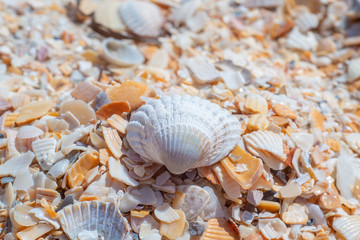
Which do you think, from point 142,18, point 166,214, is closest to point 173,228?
point 166,214

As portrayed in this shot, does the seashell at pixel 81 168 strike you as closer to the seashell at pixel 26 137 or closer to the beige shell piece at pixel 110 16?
the seashell at pixel 26 137

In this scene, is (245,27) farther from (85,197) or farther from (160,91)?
(85,197)

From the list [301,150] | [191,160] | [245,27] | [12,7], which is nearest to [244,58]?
[245,27]

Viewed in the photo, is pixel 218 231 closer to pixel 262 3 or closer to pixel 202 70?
pixel 202 70

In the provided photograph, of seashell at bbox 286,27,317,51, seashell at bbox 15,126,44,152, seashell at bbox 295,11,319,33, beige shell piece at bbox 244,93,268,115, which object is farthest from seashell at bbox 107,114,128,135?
seashell at bbox 295,11,319,33

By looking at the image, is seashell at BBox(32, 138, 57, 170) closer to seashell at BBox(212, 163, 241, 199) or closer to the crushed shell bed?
the crushed shell bed

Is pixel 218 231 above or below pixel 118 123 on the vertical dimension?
below

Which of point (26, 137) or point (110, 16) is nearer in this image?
Result: point (26, 137)
